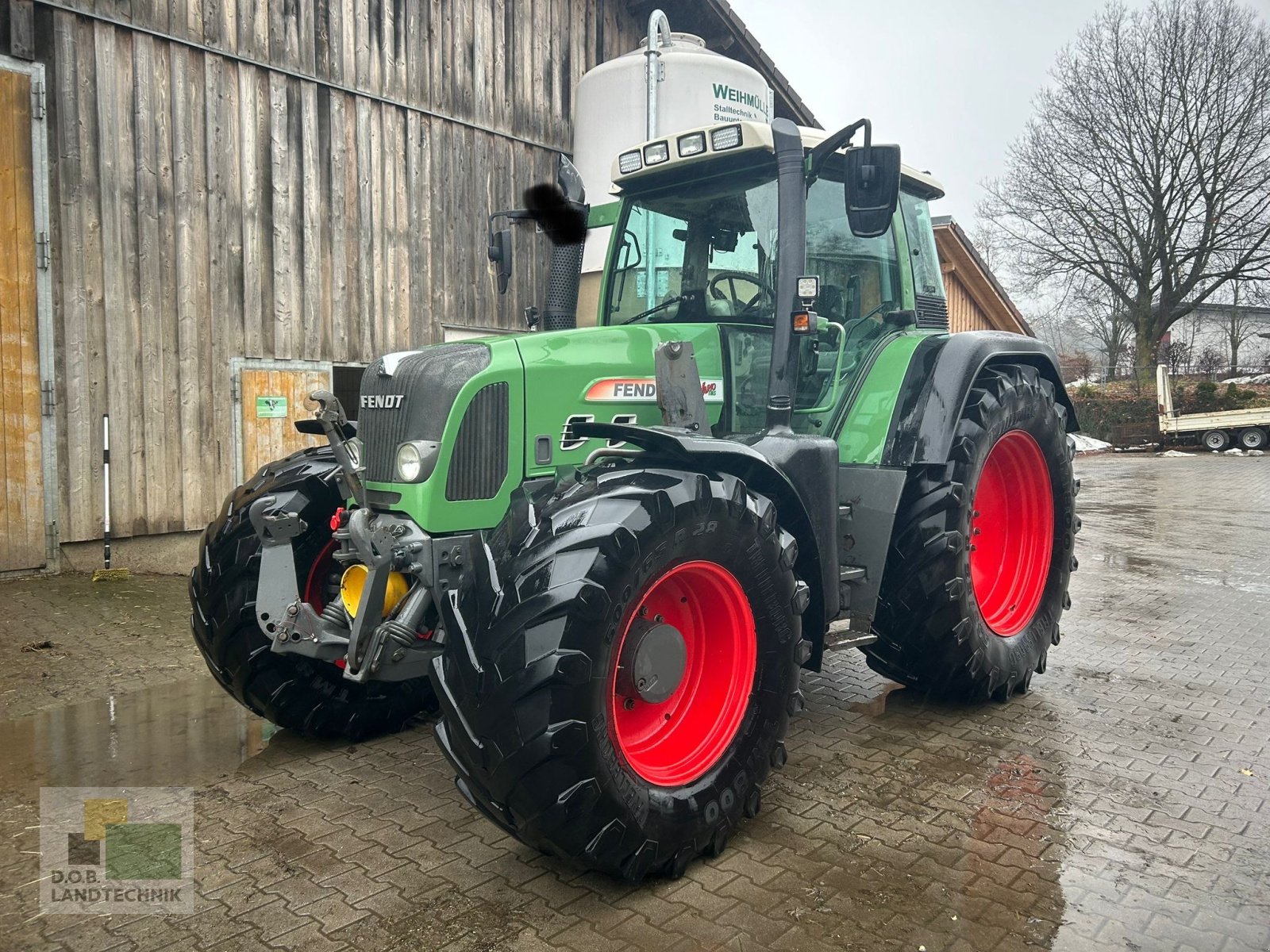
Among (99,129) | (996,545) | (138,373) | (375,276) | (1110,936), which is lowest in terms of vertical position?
Answer: (1110,936)

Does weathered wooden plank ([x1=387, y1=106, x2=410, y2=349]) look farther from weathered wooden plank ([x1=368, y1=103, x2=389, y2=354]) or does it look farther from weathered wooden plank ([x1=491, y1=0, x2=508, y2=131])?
weathered wooden plank ([x1=491, y1=0, x2=508, y2=131])

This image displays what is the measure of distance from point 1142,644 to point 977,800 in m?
2.96

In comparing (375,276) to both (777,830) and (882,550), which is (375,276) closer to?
(882,550)

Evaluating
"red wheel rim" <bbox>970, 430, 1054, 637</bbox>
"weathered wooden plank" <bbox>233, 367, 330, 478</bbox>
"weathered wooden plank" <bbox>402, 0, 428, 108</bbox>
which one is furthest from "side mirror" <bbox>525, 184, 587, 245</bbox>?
"weathered wooden plank" <bbox>402, 0, 428, 108</bbox>

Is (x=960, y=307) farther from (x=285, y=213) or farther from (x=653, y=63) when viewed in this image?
(x=285, y=213)

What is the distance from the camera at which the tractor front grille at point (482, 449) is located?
11.3 ft

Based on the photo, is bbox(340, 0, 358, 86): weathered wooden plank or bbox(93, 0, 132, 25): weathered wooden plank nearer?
bbox(93, 0, 132, 25): weathered wooden plank

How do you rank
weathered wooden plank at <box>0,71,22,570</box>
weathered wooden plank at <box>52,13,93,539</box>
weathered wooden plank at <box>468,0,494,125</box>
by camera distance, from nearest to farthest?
weathered wooden plank at <box>0,71,22,570</box> < weathered wooden plank at <box>52,13,93,539</box> < weathered wooden plank at <box>468,0,494,125</box>

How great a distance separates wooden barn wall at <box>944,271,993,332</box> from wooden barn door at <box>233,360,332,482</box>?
48.3 ft

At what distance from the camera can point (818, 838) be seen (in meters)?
3.36

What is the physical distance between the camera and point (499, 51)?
10055 mm

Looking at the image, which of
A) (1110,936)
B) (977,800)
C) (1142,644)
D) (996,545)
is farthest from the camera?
(1142,644)

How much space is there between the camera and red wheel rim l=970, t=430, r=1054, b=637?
514cm

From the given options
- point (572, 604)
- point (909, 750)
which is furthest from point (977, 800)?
point (572, 604)
